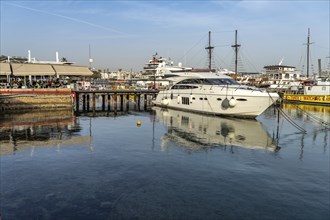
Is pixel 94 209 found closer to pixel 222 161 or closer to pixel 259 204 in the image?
pixel 259 204

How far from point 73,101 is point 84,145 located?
2613 centimetres

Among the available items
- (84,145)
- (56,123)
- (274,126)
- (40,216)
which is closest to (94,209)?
(40,216)

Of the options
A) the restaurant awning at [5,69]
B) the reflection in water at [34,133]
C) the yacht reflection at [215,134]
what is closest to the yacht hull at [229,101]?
the yacht reflection at [215,134]

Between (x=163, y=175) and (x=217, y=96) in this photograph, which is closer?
(x=163, y=175)

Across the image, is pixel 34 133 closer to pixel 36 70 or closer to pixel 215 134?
pixel 215 134

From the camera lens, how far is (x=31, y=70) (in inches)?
1671

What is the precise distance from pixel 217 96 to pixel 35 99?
1017 inches

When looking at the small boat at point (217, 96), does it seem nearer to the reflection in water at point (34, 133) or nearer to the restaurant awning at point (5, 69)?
the reflection in water at point (34, 133)

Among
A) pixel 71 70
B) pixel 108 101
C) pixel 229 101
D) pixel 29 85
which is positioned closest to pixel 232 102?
pixel 229 101

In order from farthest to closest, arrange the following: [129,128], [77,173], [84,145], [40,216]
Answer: [129,128], [84,145], [77,173], [40,216]

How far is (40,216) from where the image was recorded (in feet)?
31.8

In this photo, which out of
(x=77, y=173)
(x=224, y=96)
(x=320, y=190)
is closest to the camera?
(x=320, y=190)

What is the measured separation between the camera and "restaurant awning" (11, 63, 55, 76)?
1636 inches

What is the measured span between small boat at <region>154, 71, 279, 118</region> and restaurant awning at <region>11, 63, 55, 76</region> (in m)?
18.9
